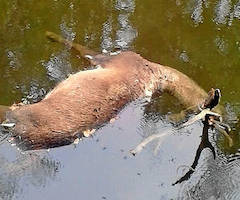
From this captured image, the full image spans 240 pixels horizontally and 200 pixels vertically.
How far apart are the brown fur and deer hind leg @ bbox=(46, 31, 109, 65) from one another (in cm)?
2

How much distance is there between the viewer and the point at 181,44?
19.2 feet

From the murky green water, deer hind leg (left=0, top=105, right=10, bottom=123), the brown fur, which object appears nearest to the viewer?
the murky green water

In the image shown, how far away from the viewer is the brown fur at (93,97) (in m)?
4.26

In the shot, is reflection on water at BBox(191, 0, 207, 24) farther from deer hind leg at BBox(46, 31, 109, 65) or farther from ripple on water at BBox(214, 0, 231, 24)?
deer hind leg at BBox(46, 31, 109, 65)

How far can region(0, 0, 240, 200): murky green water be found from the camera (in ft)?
13.6

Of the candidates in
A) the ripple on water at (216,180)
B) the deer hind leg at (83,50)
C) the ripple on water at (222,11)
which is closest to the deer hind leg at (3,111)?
the deer hind leg at (83,50)

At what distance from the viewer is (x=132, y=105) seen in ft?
15.5

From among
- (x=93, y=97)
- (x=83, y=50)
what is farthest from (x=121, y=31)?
(x=93, y=97)

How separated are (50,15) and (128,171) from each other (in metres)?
2.34

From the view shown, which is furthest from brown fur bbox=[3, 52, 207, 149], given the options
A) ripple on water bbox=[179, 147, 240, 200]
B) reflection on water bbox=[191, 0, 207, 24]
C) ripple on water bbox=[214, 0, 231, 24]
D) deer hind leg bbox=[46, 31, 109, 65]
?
ripple on water bbox=[214, 0, 231, 24]

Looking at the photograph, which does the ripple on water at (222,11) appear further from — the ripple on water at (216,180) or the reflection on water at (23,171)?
the reflection on water at (23,171)

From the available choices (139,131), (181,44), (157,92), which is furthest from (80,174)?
(181,44)

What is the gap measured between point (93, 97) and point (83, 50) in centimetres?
108

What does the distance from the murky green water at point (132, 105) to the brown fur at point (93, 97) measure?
0.10 m
